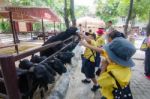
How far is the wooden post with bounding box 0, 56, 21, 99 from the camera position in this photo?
166 cm

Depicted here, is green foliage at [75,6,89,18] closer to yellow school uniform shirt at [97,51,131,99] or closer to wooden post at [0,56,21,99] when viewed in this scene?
yellow school uniform shirt at [97,51,131,99]

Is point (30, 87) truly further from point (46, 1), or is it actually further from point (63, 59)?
point (46, 1)

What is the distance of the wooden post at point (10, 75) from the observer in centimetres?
166

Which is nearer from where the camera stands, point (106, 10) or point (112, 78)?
point (112, 78)

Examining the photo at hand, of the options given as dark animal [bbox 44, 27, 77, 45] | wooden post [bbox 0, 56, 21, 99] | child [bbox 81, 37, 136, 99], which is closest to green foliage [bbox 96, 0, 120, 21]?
dark animal [bbox 44, 27, 77, 45]

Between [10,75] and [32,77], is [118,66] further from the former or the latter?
[10,75]

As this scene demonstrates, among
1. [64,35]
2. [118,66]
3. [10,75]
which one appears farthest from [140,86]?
[10,75]

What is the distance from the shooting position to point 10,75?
172 centimetres

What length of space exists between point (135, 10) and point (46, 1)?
11.7 metres

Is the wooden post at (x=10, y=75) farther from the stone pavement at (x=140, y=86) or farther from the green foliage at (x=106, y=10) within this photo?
the green foliage at (x=106, y=10)

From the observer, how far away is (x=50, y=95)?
3.19 m

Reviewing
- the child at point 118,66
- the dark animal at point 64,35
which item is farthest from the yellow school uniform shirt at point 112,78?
the dark animal at point 64,35

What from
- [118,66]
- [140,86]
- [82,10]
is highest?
[82,10]

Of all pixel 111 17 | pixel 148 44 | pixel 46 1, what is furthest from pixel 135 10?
pixel 148 44
